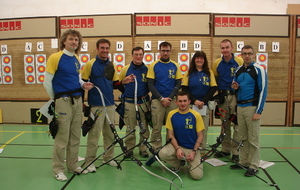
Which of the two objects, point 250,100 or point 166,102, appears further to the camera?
point 166,102

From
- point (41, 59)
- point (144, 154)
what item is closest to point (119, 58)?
point (41, 59)

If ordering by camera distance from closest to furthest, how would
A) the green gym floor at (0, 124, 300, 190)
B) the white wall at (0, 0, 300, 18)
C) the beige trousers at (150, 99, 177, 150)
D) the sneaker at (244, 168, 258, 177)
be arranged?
the green gym floor at (0, 124, 300, 190) → the sneaker at (244, 168, 258, 177) → the beige trousers at (150, 99, 177, 150) → the white wall at (0, 0, 300, 18)

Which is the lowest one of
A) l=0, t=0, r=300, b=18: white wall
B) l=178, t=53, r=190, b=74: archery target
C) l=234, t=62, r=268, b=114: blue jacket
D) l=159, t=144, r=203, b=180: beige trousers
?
l=159, t=144, r=203, b=180: beige trousers

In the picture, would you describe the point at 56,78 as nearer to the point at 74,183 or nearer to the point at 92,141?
the point at 92,141

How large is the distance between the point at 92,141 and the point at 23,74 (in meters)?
3.57

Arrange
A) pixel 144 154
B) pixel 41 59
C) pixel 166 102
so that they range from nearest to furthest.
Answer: pixel 166 102 < pixel 144 154 < pixel 41 59

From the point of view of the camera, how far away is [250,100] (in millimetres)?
2809

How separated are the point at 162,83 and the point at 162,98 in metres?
0.22

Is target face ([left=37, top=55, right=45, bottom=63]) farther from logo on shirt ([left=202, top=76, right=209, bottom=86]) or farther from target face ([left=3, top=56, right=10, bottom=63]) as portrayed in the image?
logo on shirt ([left=202, top=76, right=209, bottom=86])

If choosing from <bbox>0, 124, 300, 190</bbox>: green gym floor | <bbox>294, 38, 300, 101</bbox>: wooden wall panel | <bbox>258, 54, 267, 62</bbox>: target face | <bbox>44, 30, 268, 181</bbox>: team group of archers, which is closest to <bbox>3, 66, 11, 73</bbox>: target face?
<bbox>0, 124, 300, 190</bbox>: green gym floor

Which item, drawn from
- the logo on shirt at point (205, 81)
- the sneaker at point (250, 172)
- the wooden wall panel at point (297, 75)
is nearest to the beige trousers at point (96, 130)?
the logo on shirt at point (205, 81)

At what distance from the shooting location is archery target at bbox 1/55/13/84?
18.3 feet

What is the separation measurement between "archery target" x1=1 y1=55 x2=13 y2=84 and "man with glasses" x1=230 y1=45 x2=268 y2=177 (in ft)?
16.6

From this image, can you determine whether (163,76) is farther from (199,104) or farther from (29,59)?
(29,59)
